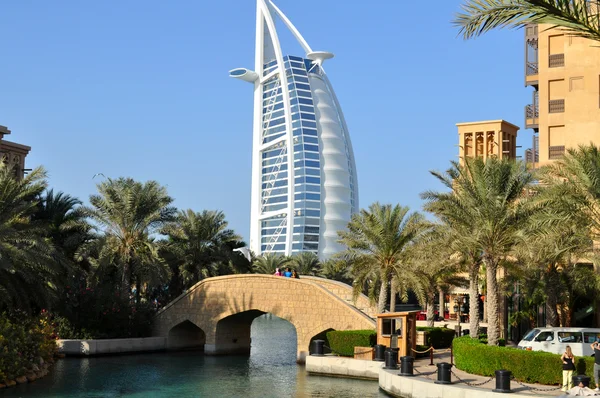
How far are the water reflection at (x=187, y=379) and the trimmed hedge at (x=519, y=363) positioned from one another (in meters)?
3.15

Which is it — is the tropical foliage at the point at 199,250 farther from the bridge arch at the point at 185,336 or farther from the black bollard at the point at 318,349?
the black bollard at the point at 318,349

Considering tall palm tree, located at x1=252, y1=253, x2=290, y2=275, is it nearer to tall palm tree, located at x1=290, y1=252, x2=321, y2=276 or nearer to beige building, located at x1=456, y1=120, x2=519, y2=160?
tall palm tree, located at x1=290, y1=252, x2=321, y2=276

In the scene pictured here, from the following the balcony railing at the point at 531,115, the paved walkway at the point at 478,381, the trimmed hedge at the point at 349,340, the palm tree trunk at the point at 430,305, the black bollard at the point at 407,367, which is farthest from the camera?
the balcony railing at the point at 531,115

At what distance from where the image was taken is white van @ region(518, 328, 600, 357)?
27625 millimetres

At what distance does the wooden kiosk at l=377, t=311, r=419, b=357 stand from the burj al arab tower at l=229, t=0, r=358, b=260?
280 feet

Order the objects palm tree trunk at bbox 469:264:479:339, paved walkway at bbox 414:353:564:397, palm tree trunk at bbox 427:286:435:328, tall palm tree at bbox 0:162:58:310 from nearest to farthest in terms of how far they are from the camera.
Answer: paved walkway at bbox 414:353:564:397 < tall palm tree at bbox 0:162:58:310 < palm tree trunk at bbox 469:264:479:339 < palm tree trunk at bbox 427:286:435:328

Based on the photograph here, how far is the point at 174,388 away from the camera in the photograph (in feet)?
96.2

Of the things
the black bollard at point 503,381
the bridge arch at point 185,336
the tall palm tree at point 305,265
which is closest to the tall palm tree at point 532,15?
the black bollard at point 503,381

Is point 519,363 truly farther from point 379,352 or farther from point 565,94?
point 565,94

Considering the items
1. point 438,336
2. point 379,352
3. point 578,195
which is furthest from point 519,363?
point 438,336

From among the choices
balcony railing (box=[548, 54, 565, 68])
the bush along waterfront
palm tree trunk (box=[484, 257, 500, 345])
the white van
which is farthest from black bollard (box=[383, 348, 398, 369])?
balcony railing (box=[548, 54, 565, 68])

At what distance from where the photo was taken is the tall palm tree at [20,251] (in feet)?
98.4

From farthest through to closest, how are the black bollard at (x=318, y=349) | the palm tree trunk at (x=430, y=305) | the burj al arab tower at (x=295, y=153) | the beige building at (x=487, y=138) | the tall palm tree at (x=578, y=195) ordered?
1. the burj al arab tower at (x=295, y=153)
2. the beige building at (x=487, y=138)
3. the palm tree trunk at (x=430, y=305)
4. the black bollard at (x=318, y=349)
5. the tall palm tree at (x=578, y=195)

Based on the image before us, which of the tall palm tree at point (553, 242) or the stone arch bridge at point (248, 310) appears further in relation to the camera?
the stone arch bridge at point (248, 310)
